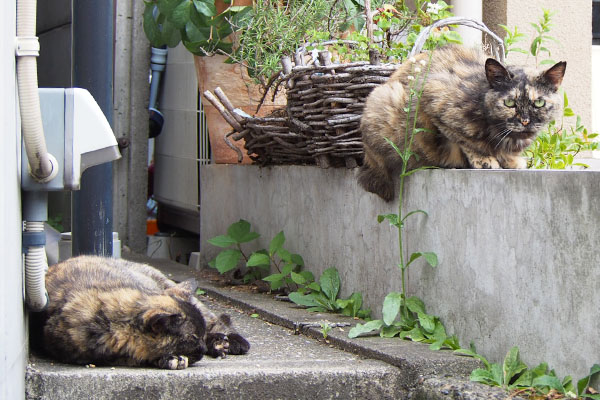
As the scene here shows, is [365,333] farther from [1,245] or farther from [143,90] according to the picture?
[143,90]

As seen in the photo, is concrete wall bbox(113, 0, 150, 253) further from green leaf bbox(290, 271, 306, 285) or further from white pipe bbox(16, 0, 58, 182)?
white pipe bbox(16, 0, 58, 182)

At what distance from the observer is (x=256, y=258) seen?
190 inches

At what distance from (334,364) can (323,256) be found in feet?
4.48

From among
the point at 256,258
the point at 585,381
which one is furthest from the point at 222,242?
the point at 585,381

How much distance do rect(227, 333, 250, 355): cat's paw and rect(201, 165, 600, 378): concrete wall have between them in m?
0.79

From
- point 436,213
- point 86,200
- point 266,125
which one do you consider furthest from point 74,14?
point 436,213

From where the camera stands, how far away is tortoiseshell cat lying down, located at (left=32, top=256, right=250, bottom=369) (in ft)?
9.89

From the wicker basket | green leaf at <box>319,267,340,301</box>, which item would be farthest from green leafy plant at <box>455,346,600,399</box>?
the wicker basket

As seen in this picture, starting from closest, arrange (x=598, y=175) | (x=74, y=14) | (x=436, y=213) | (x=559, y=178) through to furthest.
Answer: (x=598, y=175)
(x=559, y=178)
(x=436, y=213)
(x=74, y=14)

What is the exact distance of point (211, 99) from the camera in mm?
5379

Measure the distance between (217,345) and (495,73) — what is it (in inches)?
65.8

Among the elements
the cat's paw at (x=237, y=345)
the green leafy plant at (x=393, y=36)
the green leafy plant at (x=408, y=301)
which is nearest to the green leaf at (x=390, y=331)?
the green leafy plant at (x=408, y=301)

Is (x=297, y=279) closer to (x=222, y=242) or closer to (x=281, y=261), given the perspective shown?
(x=281, y=261)

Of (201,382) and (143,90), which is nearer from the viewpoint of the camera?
(201,382)
